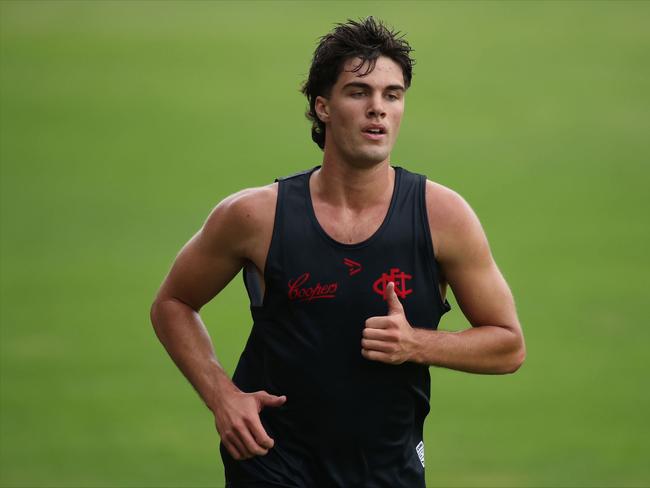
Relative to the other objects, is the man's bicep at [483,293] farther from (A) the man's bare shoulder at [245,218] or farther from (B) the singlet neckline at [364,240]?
(A) the man's bare shoulder at [245,218]

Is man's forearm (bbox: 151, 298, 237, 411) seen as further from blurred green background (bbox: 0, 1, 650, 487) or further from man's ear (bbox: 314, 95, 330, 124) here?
blurred green background (bbox: 0, 1, 650, 487)

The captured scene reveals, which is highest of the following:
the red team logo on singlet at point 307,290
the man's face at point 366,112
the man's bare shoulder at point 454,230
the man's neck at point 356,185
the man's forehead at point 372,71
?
the man's forehead at point 372,71

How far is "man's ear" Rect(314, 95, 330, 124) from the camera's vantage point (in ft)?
16.6

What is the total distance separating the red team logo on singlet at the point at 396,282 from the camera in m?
4.85

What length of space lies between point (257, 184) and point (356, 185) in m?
10.5

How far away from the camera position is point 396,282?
486cm

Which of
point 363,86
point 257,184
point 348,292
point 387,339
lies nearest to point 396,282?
point 348,292

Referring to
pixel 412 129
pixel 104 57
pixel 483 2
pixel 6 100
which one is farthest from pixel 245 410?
pixel 483 2

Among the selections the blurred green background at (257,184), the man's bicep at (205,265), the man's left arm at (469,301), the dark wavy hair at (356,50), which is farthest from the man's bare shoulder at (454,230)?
the blurred green background at (257,184)

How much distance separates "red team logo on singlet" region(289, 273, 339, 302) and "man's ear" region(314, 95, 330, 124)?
1.92 feet

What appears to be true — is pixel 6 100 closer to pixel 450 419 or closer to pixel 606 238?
pixel 606 238

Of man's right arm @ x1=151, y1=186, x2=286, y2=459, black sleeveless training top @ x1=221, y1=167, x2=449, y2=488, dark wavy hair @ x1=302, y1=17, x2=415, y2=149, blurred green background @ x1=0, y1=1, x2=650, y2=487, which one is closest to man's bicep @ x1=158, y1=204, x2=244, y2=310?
man's right arm @ x1=151, y1=186, x2=286, y2=459

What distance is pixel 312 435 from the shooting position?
495 centimetres

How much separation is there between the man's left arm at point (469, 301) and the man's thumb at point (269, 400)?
1.44 feet
